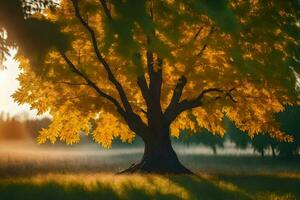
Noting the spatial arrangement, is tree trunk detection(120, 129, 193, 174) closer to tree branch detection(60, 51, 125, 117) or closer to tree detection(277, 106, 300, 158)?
tree branch detection(60, 51, 125, 117)

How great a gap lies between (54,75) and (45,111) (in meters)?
3.67

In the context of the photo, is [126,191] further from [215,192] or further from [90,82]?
[90,82]

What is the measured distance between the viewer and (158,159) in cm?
2109

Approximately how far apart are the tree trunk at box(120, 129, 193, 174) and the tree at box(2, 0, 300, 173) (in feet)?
0.14

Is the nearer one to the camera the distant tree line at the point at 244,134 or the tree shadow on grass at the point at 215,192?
the tree shadow on grass at the point at 215,192

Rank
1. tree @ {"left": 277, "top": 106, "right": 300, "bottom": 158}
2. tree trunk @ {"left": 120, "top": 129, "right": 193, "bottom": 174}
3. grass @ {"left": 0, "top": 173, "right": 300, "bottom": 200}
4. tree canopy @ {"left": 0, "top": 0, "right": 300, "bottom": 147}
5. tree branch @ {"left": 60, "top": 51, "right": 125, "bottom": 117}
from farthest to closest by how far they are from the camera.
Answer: tree @ {"left": 277, "top": 106, "right": 300, "bottom": 158}, tree trunk @ {"left": 120, "top": 129, "right": 193, "bottom": 174}, tree branch @ {"left": 60, "top": 51, "right": 125, "bottom": 117}, tree canopy @ {"left": 0, "top": 0, "right": 300, "bottom": 147}, grass @ {"left": 0, "top": 173, "right": 300, "bottom": 200}

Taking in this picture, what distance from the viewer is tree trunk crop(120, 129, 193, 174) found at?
20.8 m

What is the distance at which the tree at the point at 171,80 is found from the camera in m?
17.5

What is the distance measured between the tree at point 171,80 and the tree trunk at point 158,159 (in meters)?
0.04

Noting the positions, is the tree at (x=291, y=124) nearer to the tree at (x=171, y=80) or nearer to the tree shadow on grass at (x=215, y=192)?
the tree at (x=171, y=80)

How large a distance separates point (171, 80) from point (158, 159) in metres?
3.70

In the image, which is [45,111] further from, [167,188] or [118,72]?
[167,188]

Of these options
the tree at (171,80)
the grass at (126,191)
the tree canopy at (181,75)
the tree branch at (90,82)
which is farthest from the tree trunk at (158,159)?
the grass at (126,191)

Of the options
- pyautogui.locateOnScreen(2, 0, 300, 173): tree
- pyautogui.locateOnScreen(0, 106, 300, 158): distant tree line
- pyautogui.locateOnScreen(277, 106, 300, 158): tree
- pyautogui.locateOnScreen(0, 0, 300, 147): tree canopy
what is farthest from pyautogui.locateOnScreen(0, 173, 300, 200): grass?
pyautogui.locateOnScreen(277, 106, 300, 158): tree
